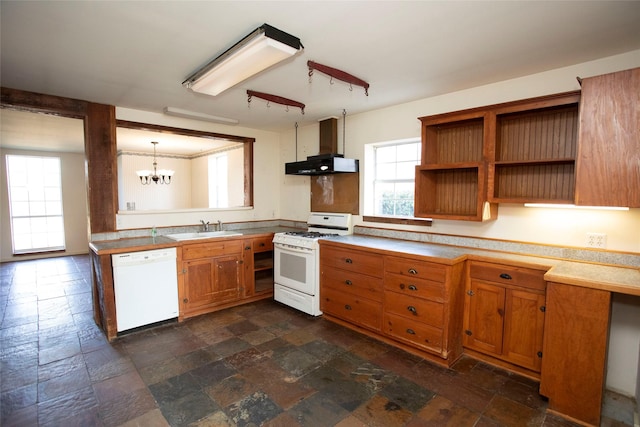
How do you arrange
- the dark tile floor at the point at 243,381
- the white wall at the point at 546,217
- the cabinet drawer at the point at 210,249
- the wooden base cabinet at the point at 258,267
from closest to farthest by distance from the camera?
the dark tile floor at the point at 243,381
the white wall at the point at 546,217
the cabinet drawer at the point at 210,249
the wooden base cabinet at the point at 258,267

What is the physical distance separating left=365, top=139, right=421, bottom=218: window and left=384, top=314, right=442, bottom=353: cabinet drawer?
1.23 meters

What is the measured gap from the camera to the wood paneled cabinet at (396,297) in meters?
2.57

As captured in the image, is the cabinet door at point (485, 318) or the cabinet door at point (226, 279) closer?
the cabinet door at point (485, 318)

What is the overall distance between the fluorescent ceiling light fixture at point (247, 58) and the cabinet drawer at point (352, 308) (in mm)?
2315

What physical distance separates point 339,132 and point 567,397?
11.1 feet

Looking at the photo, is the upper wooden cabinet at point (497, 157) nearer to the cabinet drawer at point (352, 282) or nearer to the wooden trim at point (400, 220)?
the wooden trim at point (400, 220)

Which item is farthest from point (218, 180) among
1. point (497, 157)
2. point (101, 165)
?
point (497, 157)

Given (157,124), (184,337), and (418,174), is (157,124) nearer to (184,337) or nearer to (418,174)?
(184,337)

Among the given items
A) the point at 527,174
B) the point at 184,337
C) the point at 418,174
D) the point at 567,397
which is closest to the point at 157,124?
the point at 184,337

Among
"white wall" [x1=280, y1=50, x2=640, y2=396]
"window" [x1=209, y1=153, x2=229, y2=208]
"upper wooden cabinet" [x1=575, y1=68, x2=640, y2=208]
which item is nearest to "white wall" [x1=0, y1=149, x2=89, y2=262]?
"window" [x1=209, y1=153, x2=229, y2=208]

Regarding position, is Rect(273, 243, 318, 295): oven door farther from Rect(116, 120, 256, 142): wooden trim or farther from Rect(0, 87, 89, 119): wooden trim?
Rect(0, 87, 89, 119): wooden trim

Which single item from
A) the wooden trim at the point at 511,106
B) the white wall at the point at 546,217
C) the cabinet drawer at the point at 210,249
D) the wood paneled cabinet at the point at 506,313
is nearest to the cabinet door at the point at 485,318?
the wood paneled cabinet at the point at 506,313

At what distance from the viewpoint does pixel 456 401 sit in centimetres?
214

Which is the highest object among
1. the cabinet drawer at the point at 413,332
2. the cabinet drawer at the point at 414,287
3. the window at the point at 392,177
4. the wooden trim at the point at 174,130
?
the wooden trim at the point at 174,130
